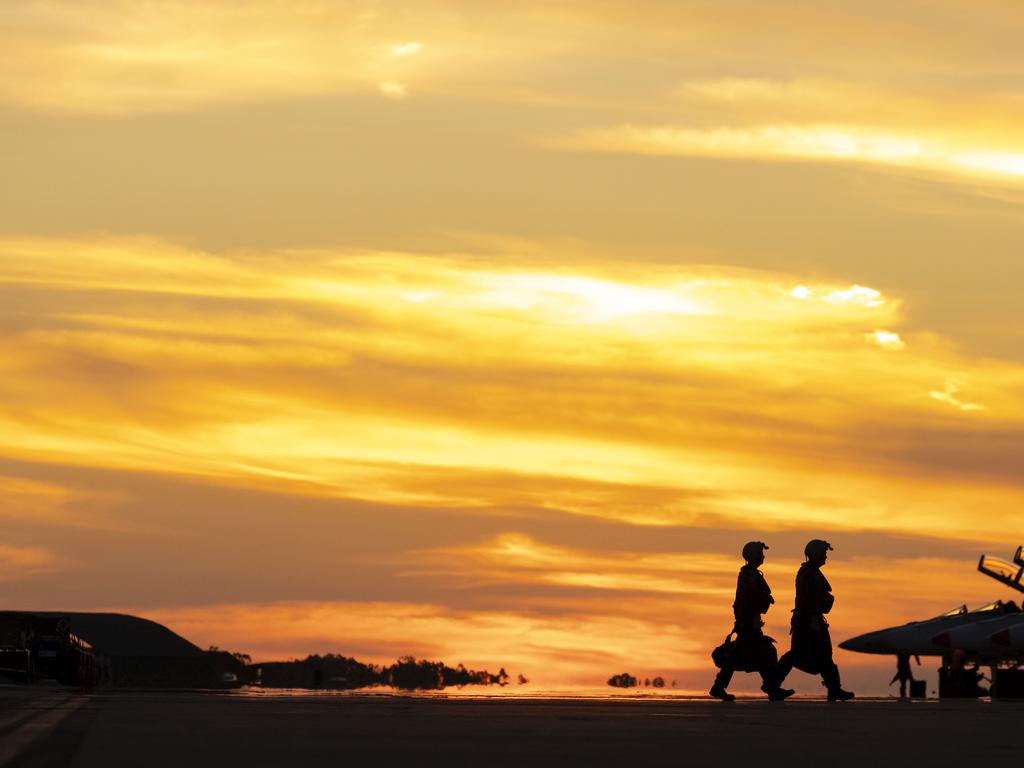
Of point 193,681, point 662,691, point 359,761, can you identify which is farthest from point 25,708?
point 193,681

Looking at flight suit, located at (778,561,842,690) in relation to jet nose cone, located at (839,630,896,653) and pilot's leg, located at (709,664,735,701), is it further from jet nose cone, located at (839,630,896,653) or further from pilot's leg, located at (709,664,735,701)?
jet nose cone, located at (839,630,896,653)

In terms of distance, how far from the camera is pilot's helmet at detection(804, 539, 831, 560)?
29.8 meters

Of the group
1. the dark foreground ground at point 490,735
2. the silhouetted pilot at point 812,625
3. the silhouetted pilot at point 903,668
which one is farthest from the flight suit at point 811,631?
the silhouetted pilot at point 903,668

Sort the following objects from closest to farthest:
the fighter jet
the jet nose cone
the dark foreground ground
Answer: the dark foreground ground, the fighter jet, the jet nose cone

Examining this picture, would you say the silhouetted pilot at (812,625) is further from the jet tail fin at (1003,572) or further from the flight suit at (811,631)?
the jet tail fin at (1003,572)

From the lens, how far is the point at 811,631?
29547 mm

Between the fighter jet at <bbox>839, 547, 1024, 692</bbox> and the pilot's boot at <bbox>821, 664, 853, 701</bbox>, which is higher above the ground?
the fighter jet at <bbox>839, 547, 1024, 692</bbox>

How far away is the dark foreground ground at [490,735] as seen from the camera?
13078 mm

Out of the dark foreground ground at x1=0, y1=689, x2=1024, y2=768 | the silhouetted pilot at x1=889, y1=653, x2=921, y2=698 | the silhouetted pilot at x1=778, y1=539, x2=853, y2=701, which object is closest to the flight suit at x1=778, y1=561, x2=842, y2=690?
the silhouetted pilot at x1=778, y1=539, x2=853, y2=701

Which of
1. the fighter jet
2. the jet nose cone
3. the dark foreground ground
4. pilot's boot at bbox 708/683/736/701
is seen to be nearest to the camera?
the dark foreground ground

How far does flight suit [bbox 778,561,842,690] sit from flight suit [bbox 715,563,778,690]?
1.32 ft

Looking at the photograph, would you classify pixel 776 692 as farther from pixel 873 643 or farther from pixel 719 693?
pixel 873 643

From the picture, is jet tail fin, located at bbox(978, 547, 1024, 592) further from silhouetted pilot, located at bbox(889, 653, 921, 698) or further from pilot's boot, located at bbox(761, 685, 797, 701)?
pilot's boot, located at bbox(761, 685, 797, 701)

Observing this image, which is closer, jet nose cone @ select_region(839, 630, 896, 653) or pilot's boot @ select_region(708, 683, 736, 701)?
pilot's boot @ select_region(708, 683, 736, 701)
